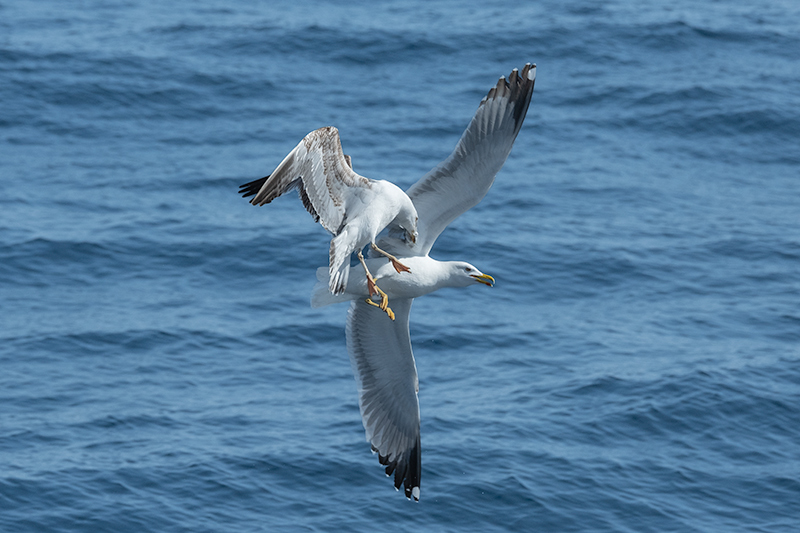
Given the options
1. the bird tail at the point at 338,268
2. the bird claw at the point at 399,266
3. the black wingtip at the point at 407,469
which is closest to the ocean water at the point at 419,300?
the black wingtip at the point at 407,469

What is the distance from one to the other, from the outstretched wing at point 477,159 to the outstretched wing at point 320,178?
0.95 metres

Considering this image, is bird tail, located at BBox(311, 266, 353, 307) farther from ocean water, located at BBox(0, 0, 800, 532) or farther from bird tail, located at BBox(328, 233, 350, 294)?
ocean water, located at BBox(0, 0, 800, 532)

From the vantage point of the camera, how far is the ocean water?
1711cm

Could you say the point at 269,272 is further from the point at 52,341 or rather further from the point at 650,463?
the point at 650,463

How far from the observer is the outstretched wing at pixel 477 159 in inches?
434

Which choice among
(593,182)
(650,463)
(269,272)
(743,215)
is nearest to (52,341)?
(269,272)

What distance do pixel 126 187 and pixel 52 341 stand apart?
5.83m

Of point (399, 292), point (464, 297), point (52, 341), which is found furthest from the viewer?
point (464, 297)

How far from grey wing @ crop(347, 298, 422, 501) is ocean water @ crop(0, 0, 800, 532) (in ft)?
12.8

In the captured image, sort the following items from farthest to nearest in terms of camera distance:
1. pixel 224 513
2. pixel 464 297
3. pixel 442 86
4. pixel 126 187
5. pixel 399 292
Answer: pixel 442 86 → pixel 126 187 → pixel 464 297 → pixel 224 513 → pixel 399 292

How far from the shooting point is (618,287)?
22.7 meters

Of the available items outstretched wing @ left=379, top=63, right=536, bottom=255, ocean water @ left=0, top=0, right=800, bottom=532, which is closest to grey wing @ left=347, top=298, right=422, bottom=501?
outstretched wing @ left=379, top=63, right=536, bottom=255

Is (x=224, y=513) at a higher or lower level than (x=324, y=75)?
lower

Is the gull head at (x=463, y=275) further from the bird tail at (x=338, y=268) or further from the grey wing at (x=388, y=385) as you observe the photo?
the bird tail at (x=338, y=268)
